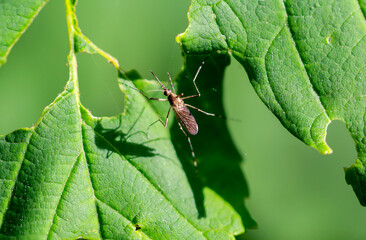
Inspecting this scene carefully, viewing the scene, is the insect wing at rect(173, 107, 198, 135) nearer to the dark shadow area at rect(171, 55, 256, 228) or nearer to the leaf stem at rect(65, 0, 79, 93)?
the dark shadow area at rect(171, 55, 256, 228)

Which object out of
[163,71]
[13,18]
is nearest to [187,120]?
[163,71]

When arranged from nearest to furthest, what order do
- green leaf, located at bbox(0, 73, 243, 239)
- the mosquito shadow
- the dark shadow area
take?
green leaf, located at bbox(0, 73, 243, 239) < the mosquito shadow < the dark shadow area

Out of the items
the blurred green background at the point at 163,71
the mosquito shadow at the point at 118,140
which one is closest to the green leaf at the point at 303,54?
the mosquito shadow at the point at 118,140

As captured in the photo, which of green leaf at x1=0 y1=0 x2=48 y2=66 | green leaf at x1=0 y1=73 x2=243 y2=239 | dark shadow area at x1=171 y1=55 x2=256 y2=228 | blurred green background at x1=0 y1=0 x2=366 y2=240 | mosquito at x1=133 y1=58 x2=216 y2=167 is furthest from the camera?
blurred green background at x1=0 y1=0 x2=366 y2=240

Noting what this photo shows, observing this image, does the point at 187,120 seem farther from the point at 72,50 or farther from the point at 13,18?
the point at 13,18

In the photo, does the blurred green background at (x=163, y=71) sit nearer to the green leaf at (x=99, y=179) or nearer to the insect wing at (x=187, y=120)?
the insect wing at (x=187, y=120)

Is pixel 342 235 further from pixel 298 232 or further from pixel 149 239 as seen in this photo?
pixel 149 239

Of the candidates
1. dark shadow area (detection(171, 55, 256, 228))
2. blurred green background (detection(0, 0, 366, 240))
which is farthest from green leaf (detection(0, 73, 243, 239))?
blurred green background (detection(0, 0, 366, 240))
